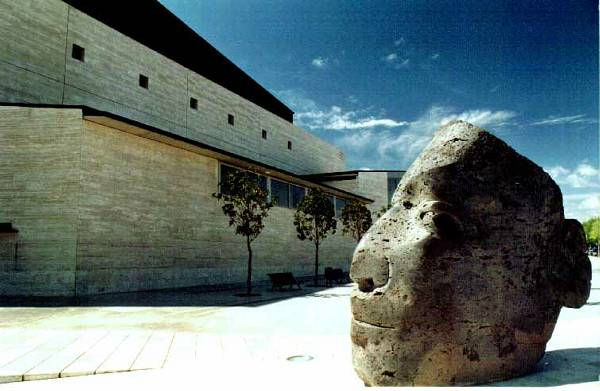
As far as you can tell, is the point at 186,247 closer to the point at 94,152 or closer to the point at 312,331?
the point at 94,152

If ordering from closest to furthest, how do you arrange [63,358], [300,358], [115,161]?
[300,358] → [63,358] → [115,161]

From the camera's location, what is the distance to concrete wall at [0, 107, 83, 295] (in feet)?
52.2

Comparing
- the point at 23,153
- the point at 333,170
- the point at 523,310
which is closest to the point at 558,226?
the point at 523,310

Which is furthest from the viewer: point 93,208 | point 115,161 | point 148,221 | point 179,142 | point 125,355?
point 179,142

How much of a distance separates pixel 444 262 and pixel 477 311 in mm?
533

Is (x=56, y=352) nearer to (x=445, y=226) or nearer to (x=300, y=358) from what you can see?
(x=300, y=358)

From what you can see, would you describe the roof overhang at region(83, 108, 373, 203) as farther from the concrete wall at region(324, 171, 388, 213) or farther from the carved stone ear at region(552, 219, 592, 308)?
the carved stone ear at region(552, 219, 592, 308)

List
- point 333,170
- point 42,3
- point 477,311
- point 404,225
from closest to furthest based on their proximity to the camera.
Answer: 1. point 477,311
2. point 404,225
3. point 42,3
4. point 333,170

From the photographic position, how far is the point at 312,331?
8.58 m

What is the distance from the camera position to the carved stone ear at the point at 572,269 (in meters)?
4.30

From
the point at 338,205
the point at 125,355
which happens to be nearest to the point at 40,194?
the point at 125,355

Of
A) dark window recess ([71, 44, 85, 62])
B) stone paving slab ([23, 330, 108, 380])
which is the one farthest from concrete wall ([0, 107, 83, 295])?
stone paving slab ([23, 330, 108, 380])

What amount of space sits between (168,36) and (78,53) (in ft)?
29.3

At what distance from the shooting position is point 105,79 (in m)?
22.6
